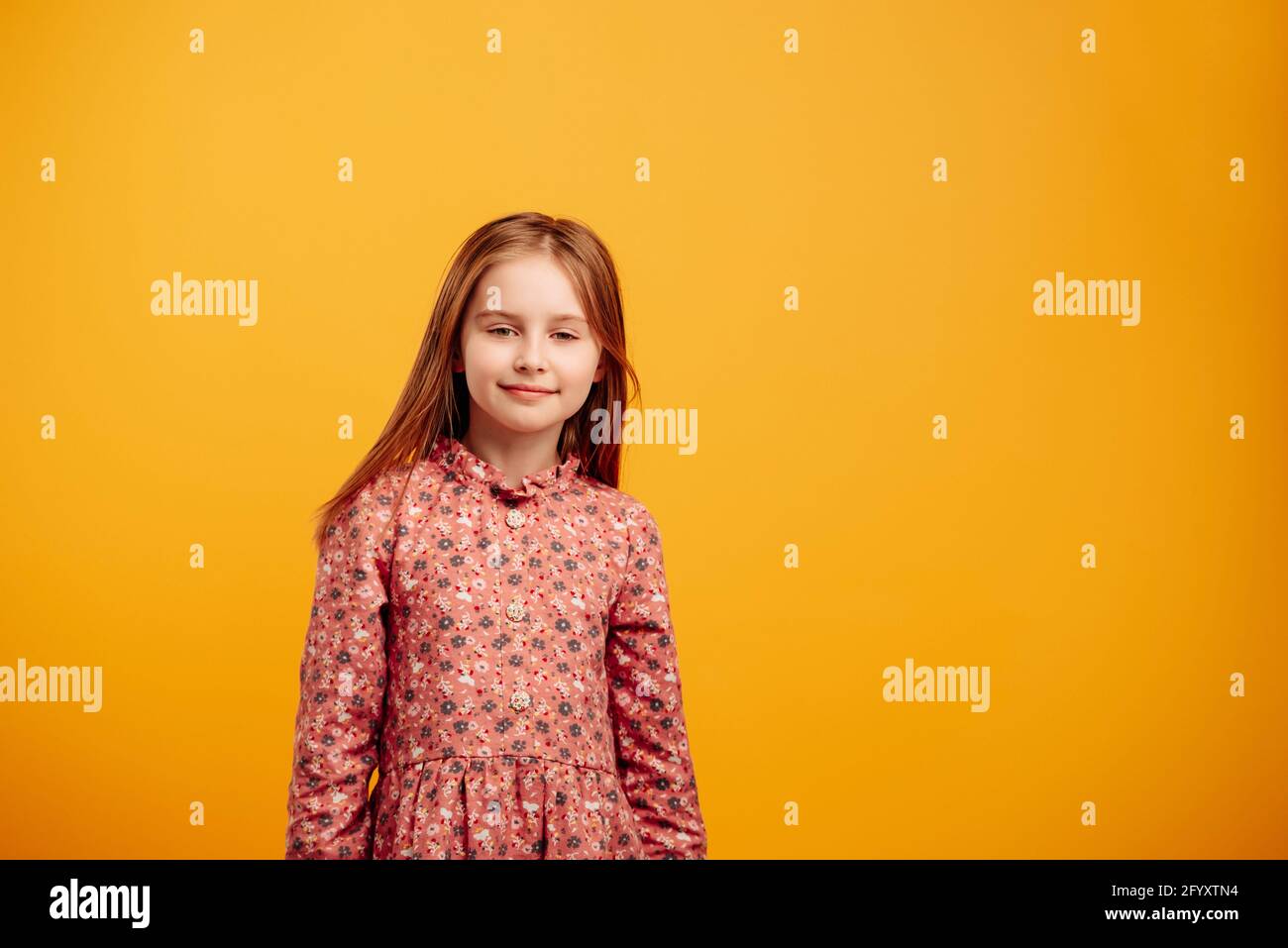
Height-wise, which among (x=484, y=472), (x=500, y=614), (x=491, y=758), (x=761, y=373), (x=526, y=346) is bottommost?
(x=491, y=758)

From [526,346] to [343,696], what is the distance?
480 mm

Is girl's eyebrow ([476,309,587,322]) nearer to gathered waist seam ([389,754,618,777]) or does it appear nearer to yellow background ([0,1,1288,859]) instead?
gathered waist seam ([389,754,618,777])

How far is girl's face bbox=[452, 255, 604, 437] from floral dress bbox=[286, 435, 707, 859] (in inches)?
3.7

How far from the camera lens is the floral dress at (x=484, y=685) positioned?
1.59 metres

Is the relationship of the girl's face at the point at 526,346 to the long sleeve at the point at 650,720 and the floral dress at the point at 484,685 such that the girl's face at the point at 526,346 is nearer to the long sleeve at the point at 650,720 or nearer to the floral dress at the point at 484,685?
the floral dress at the point at 484,685

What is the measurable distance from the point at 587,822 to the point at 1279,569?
1841mm

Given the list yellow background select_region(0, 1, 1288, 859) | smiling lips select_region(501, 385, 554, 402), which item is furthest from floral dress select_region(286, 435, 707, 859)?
yellow background select_region(0, 1, 1288, 859)

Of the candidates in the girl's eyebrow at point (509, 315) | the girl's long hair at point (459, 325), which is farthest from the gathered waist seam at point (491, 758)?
the girl's eyebrow at point (509, 315)

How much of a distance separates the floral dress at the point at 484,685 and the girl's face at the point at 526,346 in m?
0.09

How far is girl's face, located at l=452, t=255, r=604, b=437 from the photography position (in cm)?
171

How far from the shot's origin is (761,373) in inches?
106

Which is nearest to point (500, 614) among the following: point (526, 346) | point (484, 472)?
point (484, 472)

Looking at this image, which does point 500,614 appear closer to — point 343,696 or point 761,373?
point 343,696
